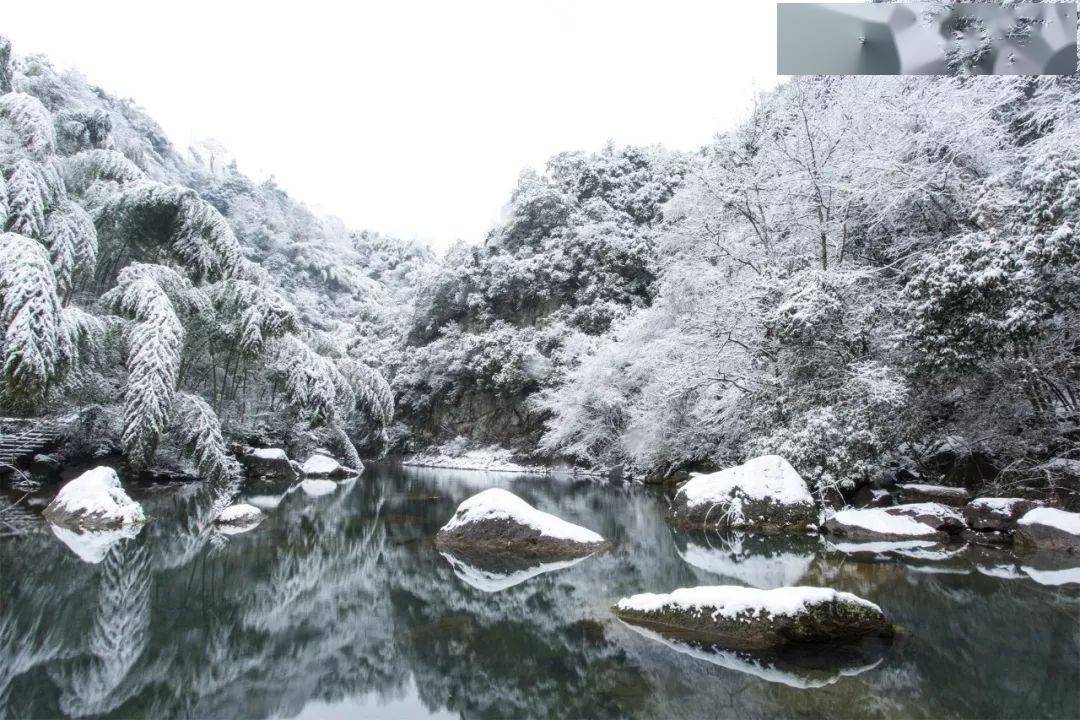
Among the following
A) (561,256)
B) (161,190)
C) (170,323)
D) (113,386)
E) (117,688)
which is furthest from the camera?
(561,256)

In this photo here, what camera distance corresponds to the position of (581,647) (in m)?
4.67

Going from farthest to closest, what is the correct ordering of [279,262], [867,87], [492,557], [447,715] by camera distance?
[279,262] → [867,87] → [492,557] → [447,715]

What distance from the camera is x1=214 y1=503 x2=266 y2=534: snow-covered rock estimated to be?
1028cm

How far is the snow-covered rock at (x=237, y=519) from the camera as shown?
33.7ft

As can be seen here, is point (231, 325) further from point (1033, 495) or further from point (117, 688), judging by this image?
point (1033, 495)

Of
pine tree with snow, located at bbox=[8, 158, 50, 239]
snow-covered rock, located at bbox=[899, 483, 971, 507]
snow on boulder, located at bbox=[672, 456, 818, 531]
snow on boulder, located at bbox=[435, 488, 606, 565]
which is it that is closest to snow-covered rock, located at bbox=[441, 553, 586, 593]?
snow on boulder, located at bbox=[435, 488, 606, 565]

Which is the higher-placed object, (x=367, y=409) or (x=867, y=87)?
(x=867, y=87)

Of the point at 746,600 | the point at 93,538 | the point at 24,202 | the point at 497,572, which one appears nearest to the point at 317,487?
the point at 93,538

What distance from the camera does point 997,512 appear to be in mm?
8773

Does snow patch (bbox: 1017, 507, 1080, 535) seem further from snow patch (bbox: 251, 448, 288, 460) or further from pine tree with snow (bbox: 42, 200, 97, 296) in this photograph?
snow patch (bbox: 251, 448, 288, 460)

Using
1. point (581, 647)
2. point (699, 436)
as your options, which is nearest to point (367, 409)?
point (699, 436)

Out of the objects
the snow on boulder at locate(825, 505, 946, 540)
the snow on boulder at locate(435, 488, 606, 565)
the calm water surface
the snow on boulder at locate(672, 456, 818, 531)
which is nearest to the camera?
the calm water surface

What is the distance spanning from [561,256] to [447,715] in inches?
1140

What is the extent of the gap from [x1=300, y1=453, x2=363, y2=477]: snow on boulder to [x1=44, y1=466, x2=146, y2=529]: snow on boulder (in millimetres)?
11924
